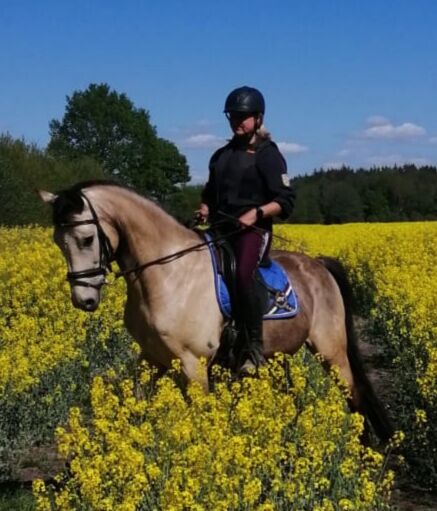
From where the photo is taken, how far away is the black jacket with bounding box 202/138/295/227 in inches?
216

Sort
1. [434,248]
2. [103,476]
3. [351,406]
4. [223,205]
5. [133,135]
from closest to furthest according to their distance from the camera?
[103,476]
[223,205]
[351,406]
[434,248]
[133,135]

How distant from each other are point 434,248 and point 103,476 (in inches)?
499

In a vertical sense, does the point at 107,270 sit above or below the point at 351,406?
above

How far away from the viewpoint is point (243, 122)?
550 cm

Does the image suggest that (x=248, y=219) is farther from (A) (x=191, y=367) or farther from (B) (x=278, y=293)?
(A) (x=191, y=367)

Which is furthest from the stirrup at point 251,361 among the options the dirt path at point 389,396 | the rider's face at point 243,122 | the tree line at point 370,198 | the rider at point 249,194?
the tree line at point 370,198

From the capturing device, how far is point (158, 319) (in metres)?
5.21

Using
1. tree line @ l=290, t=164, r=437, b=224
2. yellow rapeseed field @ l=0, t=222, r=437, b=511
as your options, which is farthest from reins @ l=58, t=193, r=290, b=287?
tree line @ l=290, t=164, r=437, b=224

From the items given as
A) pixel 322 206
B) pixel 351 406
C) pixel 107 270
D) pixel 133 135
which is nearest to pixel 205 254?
pixel 107 270

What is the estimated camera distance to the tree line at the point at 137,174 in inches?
1506

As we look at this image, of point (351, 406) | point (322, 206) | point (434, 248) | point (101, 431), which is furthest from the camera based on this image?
point (322, 206)

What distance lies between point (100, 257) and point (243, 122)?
48.2 inches

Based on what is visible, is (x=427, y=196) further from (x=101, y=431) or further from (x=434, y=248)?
(x=101, y=431)

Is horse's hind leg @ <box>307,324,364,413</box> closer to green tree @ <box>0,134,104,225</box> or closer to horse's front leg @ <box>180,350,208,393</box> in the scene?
horse's front leg @ <box>180,350,208,393</box>
